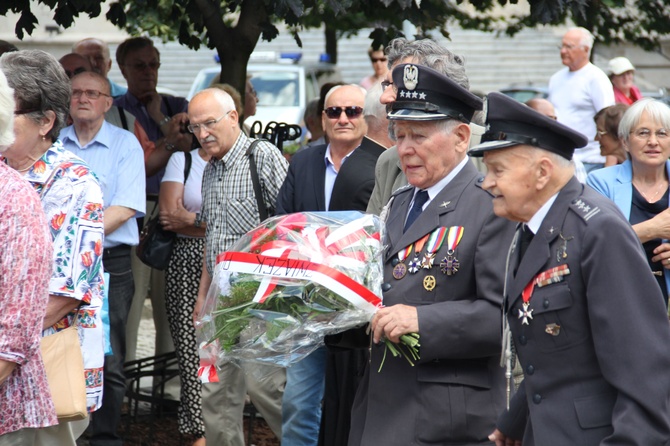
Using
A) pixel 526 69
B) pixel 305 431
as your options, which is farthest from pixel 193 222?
pixel 526 69

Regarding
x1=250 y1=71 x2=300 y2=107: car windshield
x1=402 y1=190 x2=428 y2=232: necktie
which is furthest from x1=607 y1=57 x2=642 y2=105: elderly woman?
x1=402 y1=190 x2=428 y2=232: necktie

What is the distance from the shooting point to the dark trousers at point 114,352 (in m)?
6.51

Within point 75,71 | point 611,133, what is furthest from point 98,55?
point 611,133

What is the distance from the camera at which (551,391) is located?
10.1 feet

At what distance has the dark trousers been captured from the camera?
6.51 m

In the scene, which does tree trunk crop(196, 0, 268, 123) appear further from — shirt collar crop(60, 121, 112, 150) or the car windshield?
the car windshield

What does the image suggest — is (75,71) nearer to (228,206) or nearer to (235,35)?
(235,35)

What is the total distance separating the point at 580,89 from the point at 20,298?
7.83 metres

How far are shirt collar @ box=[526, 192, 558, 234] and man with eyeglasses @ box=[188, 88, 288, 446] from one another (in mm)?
3202

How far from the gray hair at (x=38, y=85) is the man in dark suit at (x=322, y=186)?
1.87m

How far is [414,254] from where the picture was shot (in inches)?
149

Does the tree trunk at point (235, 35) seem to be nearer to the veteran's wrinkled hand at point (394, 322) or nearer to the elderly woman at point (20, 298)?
the elderly woman at point (20, 298)

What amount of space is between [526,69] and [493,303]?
28.8m

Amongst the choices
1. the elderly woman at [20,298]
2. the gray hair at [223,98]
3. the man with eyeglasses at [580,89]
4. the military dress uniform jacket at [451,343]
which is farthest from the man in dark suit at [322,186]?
the man with eyeglasses at [580,89]
